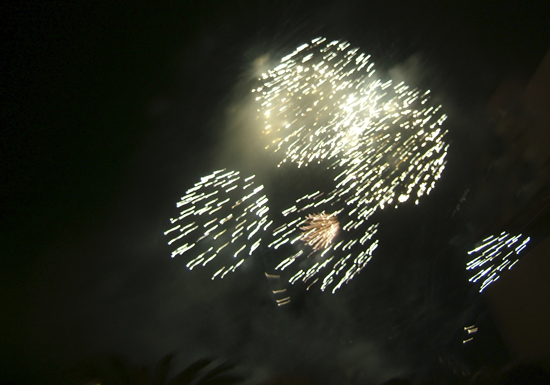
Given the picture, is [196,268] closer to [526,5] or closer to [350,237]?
[350,237]

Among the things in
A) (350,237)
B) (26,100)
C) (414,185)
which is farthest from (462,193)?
(26,100)

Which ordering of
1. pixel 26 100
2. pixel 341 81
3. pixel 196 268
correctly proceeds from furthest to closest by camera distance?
pixel 341 81 → pixel 196 268 → pixel 26 100

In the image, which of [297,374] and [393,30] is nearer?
[297,374]

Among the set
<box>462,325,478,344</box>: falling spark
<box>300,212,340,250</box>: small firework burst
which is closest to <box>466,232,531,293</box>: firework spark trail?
<box>462,325,478,344</box>: falling spark

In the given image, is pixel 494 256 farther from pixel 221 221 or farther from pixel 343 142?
pixel 221 221

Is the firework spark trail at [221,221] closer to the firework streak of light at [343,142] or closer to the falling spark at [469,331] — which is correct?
the firework streak of light at [343,142]

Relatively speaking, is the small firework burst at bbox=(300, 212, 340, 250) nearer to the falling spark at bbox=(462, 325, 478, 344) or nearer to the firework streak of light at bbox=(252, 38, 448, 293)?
the firework streak of light at bbox=(252, 38, 448, 293)

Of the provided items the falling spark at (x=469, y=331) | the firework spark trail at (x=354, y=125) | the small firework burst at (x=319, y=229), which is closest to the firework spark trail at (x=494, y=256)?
the falling spark at (x=469, y=331)

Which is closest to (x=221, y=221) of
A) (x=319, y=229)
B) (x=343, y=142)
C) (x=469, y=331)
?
(x=319, y=229)
